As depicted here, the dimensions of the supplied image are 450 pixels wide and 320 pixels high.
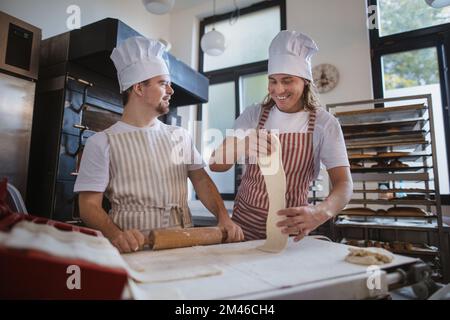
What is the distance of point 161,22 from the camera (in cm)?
491

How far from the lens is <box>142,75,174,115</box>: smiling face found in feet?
4.46

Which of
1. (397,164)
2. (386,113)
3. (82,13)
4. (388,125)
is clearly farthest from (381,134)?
(82,13)

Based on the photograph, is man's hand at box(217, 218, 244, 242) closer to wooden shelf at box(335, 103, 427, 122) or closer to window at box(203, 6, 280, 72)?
wooden shelf at box(335, 103, 427, 122)

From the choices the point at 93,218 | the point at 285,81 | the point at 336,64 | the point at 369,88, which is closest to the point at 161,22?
the point at 336,64

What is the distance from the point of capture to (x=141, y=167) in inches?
49.9

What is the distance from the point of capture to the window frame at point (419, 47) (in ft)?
10.7

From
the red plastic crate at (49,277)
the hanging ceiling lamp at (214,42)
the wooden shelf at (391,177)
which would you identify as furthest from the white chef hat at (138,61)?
the hanging ceiling lamp at (214,42)

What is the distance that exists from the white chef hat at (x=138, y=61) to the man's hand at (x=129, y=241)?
2.36 feet

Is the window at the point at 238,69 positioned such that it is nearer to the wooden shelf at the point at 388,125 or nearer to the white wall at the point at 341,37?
the white wall at the point at 341,37

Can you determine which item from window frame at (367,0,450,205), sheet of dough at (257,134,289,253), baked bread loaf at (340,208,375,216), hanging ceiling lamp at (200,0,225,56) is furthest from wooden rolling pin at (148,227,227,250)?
window frame at (367,0,450,205)

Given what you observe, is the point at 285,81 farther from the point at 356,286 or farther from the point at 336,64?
the point at 336,64

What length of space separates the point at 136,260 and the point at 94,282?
382mm

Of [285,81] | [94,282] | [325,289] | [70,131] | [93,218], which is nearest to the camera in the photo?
[94,282]

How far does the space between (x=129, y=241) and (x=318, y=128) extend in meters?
0.93
